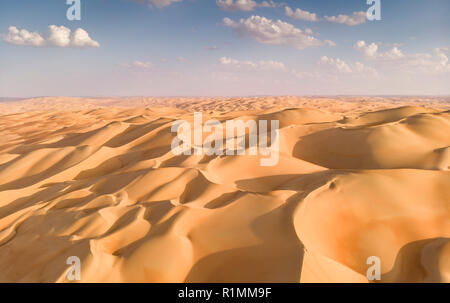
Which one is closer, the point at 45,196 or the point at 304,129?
the point at 45,196

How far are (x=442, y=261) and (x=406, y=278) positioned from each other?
0.31 metres

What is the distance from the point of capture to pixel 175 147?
16.9 ft

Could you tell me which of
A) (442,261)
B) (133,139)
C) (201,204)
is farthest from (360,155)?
(133,139)

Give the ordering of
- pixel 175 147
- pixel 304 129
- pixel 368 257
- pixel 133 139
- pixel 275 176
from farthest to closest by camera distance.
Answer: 1. pixel 133 139
2. pixel 304 129
3. pixel 175 147
4. pixel 275 176
5. pixel 368 257

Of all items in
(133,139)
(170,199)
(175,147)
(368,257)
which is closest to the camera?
(368,257)

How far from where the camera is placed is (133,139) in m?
6.56

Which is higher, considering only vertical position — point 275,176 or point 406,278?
point 275,176

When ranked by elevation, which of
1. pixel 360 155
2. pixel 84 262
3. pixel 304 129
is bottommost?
pixel 84 262

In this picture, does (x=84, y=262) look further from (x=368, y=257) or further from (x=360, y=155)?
A: (x=360, y=155)

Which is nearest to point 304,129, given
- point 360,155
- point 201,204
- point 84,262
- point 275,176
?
point 360,155
